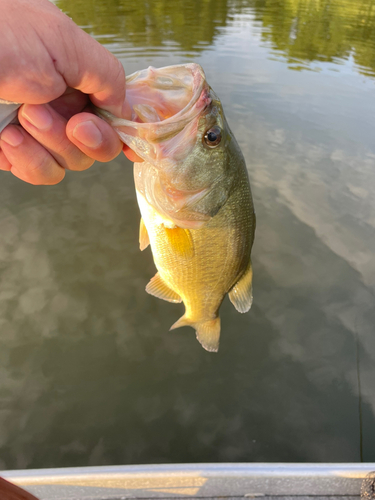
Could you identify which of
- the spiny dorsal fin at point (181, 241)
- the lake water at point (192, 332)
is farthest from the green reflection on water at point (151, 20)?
the spiny dorsal fin at point (181, 241)

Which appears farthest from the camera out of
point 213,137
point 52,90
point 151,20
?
point 151,20

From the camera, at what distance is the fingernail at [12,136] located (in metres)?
1.27

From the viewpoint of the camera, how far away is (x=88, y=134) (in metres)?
1.21

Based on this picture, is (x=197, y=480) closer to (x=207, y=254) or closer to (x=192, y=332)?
(x=207, y=254)

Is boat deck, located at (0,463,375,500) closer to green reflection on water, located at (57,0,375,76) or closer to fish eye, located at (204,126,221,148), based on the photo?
fish eye, located at (204,126,221,148)

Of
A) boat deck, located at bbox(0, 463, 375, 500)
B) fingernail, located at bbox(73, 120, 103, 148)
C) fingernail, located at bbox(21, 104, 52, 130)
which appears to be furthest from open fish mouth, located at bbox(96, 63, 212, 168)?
boat deck, located at bbox(0, 463, 375, 500)

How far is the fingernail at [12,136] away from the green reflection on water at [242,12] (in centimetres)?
1083

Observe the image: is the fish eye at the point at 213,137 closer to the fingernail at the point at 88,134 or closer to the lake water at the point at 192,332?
the fingernail at the point at 88,134

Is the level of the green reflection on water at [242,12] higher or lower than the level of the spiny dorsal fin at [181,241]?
higher

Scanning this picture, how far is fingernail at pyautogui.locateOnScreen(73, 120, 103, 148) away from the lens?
1191 mm

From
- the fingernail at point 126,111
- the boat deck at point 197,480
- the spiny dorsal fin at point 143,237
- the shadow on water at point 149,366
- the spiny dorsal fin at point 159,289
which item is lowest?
the shadow on water at point 149,366

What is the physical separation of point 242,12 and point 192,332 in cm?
2112

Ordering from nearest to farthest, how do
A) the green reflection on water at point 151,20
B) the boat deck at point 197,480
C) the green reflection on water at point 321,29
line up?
the boat deck at point 197,480 → the green reflection on water at point 321,29 → the green reflection on water at point 151,20

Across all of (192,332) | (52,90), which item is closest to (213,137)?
(52,90)
